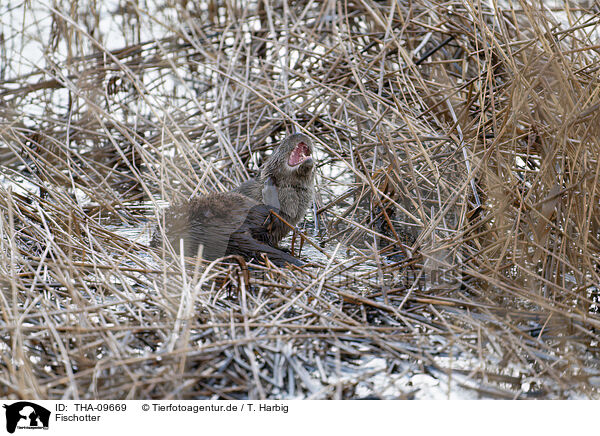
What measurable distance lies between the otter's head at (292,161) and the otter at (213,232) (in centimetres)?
50

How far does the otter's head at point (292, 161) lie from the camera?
404 cm

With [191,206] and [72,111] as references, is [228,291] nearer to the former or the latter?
[191,206]

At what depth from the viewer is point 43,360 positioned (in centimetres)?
241

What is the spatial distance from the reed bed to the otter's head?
321 millimetres

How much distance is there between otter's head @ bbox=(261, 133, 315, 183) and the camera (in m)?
4.04

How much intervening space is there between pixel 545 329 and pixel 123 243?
2256mm

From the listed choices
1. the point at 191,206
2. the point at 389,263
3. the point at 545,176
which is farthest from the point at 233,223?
the point at 545,176

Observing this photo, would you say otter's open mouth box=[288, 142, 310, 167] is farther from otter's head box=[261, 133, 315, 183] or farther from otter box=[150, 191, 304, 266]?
otter box=[150, 191, 304, 266]
